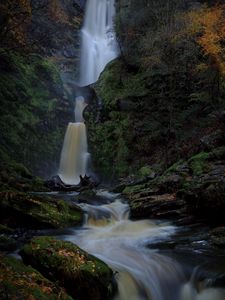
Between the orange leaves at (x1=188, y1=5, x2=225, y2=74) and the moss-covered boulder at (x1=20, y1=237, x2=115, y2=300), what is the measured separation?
12.0 metres

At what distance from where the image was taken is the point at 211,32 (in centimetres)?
1667

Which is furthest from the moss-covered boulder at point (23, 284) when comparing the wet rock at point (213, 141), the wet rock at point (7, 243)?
the wet rock at point (213, 141)

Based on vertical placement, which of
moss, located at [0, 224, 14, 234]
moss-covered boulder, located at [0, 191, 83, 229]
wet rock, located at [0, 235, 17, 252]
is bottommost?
wet rock, located at [0, 235, 17, 252]

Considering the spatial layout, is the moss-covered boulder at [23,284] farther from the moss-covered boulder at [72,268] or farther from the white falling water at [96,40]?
the white falling water at [96,40]

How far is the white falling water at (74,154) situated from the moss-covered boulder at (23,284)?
12988 millimetres

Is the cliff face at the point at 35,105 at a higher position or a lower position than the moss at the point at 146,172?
higher

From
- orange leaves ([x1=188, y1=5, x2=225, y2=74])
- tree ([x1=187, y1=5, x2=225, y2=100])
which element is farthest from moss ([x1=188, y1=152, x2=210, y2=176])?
orange leaves ([x1=188, y1=5, x2=225, y2=74])

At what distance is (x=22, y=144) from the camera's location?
18312mm

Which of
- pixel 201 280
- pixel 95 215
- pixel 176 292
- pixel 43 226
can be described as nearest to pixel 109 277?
pixel 176 292

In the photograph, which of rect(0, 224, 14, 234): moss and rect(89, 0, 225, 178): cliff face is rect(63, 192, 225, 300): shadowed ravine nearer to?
rect(0, 224, 14, 234): moss

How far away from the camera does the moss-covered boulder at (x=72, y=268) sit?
5.69m

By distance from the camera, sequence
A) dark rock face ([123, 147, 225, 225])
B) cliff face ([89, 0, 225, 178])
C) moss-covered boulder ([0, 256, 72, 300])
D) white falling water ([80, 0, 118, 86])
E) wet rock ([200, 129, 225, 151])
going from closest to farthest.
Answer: moss-covered boulder ([0, 256, 72, 300]) → dark rock face ([123, 147, 225, 225]) → wet rock ([200, 129, 225, 151]) → cliff face ([89, 0, 225, 178]) → white falling water ([80, 0, 118, 86])

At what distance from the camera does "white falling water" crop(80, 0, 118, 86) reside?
91.3ft

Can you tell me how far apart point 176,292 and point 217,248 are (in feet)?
5.98
